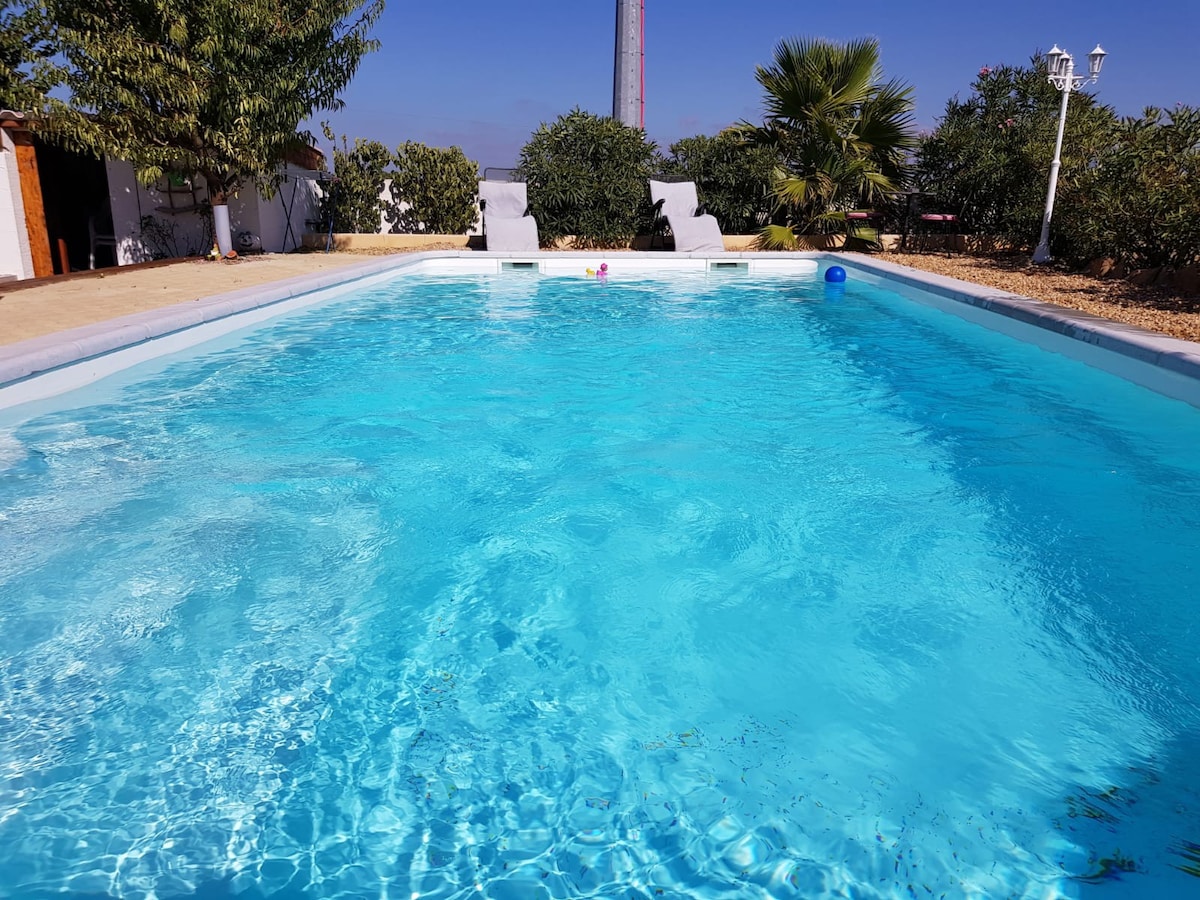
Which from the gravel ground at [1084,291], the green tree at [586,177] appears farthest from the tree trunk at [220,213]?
the gravel ground at [1084,291]

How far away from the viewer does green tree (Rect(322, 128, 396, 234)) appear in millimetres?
14992

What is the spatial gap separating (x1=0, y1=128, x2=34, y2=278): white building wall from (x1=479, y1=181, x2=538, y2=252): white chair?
7.06 m

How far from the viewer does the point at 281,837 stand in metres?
1.94

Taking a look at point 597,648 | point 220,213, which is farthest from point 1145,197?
point 220,213

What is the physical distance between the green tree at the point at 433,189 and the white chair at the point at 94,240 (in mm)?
5093

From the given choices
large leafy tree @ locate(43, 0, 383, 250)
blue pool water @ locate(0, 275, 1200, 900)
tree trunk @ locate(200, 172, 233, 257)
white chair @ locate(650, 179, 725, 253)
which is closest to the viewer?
blue pool water @ locate(0, 275, 1200, 900)

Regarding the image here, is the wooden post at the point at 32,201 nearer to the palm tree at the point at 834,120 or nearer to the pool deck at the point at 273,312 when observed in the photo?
the pool deck at the point at 273,312

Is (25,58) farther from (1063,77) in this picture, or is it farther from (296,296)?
(1063,77)

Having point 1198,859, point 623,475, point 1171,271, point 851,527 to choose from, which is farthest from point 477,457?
point 1171,271

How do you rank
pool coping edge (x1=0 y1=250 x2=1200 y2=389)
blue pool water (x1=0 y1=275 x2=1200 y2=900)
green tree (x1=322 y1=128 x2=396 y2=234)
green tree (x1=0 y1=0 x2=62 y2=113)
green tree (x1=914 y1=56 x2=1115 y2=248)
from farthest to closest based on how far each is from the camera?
1. green tree (x1=322 y1=128 x2=396 y2=234)
2. green tree (x1=914 y1=56 x2=1115 y2=248)
3. green tree (x1=0 y1=0 x2=62 y2=113)
4. pool coping edge (x1=0 y1=250 x2=1200 y2=389)
5. blue pool water (x1=0 y1=275 x2=1200 y2=900)

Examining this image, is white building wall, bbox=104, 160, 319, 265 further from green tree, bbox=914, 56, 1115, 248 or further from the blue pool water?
green tree, bbox=914, 56, 1115, 248

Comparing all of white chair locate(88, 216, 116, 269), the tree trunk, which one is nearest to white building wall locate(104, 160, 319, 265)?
white chair locate(88, 216, 116, 269)

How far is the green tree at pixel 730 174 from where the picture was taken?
608 inches

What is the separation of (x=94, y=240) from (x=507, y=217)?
22.1 feet
